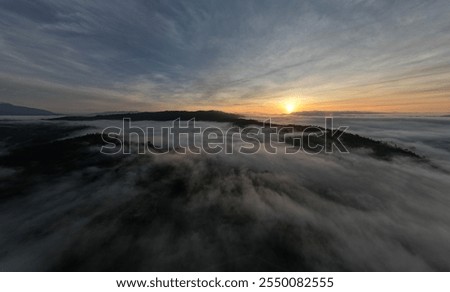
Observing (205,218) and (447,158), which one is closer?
(205,218)

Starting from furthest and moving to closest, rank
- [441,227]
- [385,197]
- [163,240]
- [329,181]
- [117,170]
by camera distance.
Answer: [117,170], [329,181], [385,197], [441,227], [163,240]

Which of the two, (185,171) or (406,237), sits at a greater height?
(185,171)

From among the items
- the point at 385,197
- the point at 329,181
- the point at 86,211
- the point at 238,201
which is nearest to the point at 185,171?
the point at 238,201

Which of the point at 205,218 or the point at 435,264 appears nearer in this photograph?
the point at 435,264

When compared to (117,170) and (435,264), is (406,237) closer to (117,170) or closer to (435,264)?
(435,264)

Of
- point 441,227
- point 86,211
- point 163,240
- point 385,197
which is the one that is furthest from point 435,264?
point 86,211

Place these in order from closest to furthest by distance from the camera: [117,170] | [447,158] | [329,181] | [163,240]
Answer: [163,240] < [329,181] < [117,170] < [447,158]

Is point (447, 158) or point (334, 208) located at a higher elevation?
point (447, 158)
